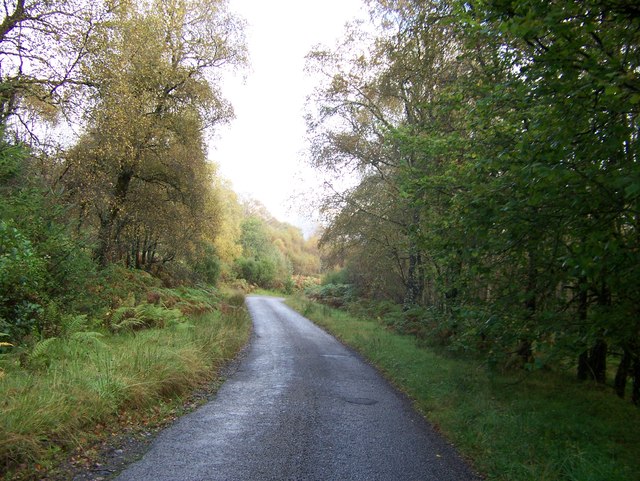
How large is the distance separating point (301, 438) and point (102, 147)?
953 cm

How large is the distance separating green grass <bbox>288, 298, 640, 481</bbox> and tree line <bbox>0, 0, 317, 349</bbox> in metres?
6.65

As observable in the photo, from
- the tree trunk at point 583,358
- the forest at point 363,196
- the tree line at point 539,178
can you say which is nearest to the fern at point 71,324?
the forest at point 363,196

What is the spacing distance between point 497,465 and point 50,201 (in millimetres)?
9959

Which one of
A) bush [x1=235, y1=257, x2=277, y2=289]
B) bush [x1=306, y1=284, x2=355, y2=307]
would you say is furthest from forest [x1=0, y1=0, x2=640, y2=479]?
bush [x1=235, y1=257, x2=277, y2=289]

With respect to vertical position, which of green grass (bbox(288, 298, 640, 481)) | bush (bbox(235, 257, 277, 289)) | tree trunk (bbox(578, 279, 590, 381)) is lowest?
green grass (bbox(288, 298, 640, 481))

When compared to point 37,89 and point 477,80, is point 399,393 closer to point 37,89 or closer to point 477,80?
point 477,80

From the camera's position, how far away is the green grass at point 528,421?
15.6ft

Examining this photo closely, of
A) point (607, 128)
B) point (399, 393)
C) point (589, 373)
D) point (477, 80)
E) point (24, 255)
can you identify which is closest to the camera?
point (607, 128)

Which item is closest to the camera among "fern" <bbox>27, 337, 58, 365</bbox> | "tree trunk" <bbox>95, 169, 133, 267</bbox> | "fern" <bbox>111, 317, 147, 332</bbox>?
"fern" <bbox>27, 337, 58, 365</bbox>

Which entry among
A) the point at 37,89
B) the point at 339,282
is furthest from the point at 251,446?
the point at 339,282

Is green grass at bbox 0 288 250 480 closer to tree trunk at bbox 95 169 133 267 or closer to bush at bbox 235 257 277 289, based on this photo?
tree trunk at bbox 95 169 133 267

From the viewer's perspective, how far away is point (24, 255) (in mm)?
6602

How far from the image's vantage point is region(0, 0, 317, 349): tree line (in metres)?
8.34

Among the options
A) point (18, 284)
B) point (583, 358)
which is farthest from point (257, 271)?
point (583, 358)
